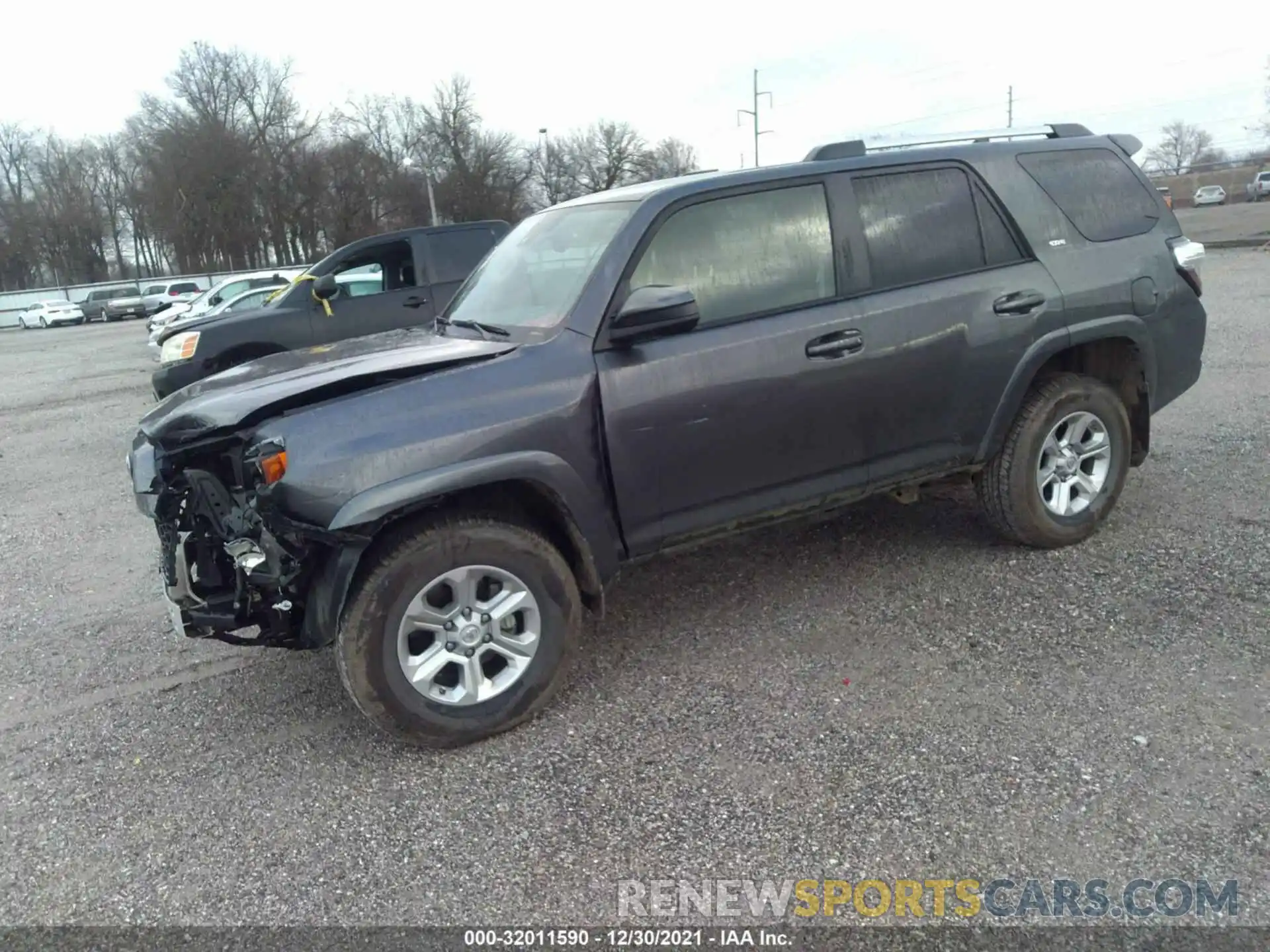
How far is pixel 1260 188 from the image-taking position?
48719 millimetres

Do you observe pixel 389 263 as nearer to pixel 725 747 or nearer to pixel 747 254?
pixel 747 254

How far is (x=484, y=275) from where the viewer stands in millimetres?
4539

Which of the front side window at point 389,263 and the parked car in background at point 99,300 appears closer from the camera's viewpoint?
the front side window at point 389,263

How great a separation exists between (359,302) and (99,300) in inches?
1741

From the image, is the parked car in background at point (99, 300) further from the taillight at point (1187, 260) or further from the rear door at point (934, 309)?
the taillight at point (1187, 260)

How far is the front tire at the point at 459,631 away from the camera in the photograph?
10.1ft

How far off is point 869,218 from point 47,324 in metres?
50.7

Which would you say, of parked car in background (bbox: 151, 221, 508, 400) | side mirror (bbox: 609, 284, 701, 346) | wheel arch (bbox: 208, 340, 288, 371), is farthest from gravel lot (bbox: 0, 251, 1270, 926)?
parked car in background (bbox: 151, 221, 508, 400)

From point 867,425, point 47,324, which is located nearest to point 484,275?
point 867,425

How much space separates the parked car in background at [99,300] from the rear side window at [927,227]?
161ft

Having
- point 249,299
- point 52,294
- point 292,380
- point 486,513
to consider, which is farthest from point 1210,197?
point 52,294

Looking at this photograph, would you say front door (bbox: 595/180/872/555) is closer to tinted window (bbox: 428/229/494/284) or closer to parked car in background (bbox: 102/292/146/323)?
→ tinted window (bbox: 428/229/494/284)

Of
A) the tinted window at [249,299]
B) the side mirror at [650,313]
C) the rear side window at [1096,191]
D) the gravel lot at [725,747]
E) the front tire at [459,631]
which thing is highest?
the rear side window at [1096,191]

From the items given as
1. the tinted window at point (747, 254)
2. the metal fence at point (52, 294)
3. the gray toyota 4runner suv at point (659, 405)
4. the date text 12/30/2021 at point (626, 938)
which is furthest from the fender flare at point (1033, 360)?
the metal fence at point (52, 294)
